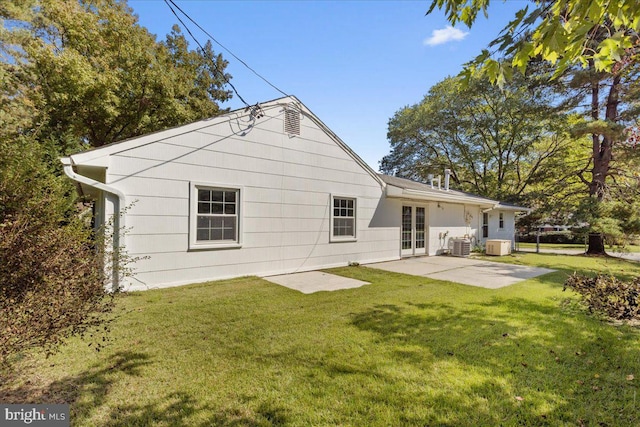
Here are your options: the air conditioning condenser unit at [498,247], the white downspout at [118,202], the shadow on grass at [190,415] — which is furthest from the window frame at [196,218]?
the air conditioning condenser unit at [498,247]

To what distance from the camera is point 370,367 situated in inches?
114

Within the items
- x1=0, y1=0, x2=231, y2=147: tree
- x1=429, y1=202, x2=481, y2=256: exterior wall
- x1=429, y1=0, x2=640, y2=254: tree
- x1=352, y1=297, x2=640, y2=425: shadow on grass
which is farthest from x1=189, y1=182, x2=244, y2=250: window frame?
x1=429, y1=202, x2=481, y2=256: exterior wall

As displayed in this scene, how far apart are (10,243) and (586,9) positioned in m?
4.71

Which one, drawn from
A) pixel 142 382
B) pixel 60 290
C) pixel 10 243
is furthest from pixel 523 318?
pixel 10 243

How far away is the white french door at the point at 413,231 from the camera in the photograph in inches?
439

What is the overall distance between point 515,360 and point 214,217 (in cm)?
600

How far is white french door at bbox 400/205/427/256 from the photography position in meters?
11.1

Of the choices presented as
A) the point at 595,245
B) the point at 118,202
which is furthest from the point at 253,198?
the point at 595,245

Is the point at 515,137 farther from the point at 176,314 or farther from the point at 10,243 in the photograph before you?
the point at 10,243

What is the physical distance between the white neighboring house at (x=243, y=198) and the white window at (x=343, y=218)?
34mm

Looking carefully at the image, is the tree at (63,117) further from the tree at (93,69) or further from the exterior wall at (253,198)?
the exterior wall at (253,198)

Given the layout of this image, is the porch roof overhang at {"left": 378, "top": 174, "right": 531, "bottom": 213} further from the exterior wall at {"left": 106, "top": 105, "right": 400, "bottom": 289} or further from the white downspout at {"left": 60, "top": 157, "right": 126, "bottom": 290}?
the white downspout at {"left": 60, "top": 157, "right": 126, "bottom": 290}

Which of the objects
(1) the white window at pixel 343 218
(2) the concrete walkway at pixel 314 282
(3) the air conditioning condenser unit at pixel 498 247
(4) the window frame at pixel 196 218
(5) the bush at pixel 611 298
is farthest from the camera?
(3) the air conditioning condenser unit at pixel 498 247

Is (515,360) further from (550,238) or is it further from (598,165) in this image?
(550,238)
